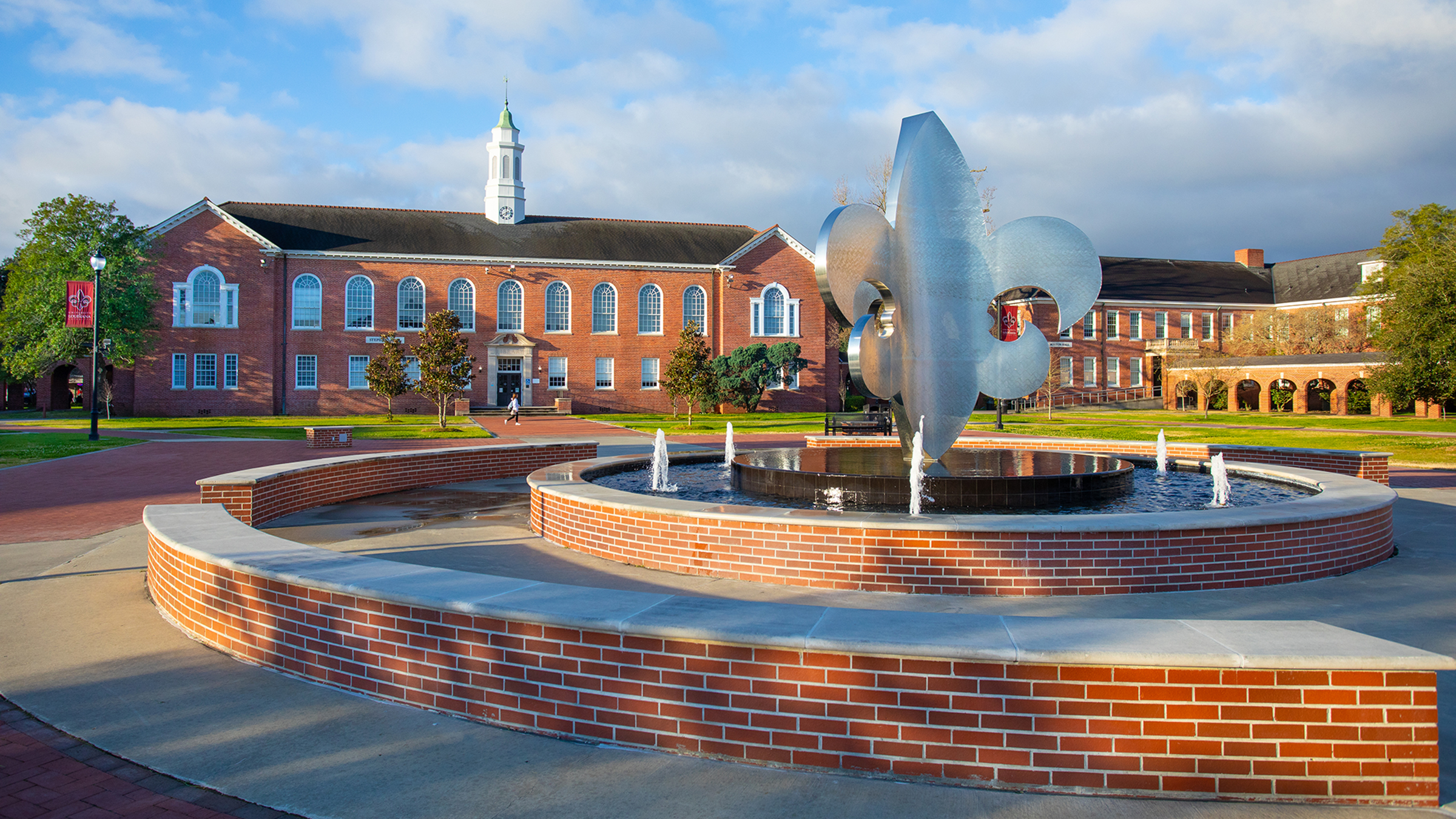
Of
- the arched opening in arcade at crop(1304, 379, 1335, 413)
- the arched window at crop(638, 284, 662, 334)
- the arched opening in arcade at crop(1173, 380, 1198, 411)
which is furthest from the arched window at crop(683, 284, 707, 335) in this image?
the arched opening in arcade at crop(1304, 379, 1335, 413)

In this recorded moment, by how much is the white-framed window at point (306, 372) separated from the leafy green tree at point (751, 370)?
21324 millimetres

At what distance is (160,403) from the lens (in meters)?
43.7

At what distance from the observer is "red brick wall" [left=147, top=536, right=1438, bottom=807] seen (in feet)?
11.0

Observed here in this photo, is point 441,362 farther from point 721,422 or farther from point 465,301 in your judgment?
point 465,301

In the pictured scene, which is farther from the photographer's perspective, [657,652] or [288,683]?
[288,683]

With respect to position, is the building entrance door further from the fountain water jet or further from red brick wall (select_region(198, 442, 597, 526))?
the fountain water jet

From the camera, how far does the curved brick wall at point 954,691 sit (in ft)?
11.0

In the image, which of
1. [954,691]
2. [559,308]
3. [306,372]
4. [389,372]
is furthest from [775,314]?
[954,691]

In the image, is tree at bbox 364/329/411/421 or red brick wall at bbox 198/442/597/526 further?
tree at bbox 364/329/411/421

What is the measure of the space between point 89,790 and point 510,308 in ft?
152

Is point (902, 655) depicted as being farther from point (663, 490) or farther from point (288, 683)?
point (663, 490)

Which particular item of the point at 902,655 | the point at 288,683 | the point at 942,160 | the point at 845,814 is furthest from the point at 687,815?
the point at 942,160

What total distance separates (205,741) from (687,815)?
7.87ft

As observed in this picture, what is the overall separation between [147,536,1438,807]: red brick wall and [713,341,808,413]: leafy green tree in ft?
138
